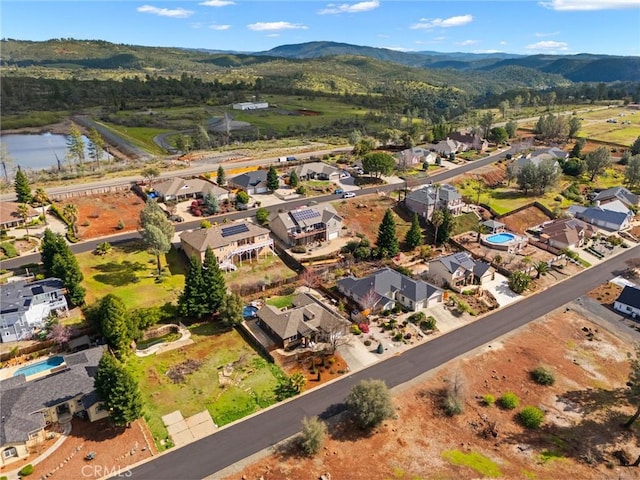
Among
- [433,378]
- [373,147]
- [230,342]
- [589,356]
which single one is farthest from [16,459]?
[373,147]

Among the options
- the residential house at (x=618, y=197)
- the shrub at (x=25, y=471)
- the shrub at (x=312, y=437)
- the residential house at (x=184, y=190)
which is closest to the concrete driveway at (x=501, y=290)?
the shrub at (x=312, y=437)

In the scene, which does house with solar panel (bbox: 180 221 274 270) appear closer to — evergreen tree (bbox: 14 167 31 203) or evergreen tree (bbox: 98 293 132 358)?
evergreen tree (bbox: 98 293 132 358)

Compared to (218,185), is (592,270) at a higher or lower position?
lower

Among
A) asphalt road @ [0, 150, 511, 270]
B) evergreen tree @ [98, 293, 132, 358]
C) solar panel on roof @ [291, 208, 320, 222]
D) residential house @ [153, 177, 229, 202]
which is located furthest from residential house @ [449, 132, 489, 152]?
evergreen tree @ [98, 293, 132, 358]

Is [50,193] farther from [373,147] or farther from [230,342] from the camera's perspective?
[373,147]

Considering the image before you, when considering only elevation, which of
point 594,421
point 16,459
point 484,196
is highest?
point 484,196

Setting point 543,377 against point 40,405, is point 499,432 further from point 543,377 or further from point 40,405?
point 40,405

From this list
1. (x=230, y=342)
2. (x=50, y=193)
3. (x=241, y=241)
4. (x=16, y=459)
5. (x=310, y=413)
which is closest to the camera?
(x=16, y=459)
